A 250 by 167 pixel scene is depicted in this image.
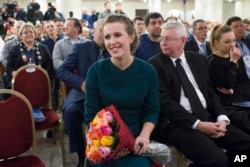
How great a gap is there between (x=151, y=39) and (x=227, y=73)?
1280 mm

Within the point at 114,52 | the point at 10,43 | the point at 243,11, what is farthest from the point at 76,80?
the point at 243,11

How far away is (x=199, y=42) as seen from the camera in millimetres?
4484

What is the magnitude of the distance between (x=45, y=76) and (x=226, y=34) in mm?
1670

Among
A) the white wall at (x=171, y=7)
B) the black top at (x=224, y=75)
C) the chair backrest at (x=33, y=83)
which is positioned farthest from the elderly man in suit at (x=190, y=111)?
the white wall at (x=171, y=7)

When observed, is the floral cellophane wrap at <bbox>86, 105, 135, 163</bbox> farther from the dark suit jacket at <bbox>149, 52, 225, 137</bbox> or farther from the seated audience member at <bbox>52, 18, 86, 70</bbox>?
the seated audience member at <bbox>52, 18, 86, 70</bbox>

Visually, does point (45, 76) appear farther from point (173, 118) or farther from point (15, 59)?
point (173, 118)

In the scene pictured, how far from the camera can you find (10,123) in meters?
1.97

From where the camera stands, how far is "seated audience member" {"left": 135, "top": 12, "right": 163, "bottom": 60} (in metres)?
3.51

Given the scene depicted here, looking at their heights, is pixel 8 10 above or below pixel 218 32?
above

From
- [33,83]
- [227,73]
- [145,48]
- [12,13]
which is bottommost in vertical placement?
[33,83]

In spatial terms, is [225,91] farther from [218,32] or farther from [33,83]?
[33,83]

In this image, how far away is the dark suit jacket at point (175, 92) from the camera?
223 centimetres

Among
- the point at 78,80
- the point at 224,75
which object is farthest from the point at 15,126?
the point at 224,75

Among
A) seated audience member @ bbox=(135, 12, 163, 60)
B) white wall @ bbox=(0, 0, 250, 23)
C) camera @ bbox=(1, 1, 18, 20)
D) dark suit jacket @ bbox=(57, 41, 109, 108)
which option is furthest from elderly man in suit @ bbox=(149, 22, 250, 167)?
white wall @ bbox=(0, 0, 250, 23)
